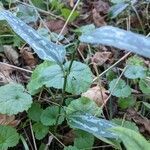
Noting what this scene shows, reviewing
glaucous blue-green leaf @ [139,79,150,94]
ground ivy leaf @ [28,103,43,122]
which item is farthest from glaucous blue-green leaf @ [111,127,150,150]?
glaucous blue-green leaf @ [139,79,150,94]

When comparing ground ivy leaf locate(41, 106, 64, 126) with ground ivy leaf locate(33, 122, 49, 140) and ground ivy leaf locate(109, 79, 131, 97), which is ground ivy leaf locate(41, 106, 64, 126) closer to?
ground ivy leaf locate(33, 122, 49, 140)

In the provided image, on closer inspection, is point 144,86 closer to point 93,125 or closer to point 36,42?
point 93,125

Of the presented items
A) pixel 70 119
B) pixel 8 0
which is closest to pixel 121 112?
pixel 70 119

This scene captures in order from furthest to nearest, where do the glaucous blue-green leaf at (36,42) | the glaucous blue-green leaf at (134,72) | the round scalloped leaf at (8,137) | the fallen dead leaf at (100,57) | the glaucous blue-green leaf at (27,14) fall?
1. the glaucous blue-green leaf at (27,14)
2. the fallen dead leaf at (100,57)
3. the glaucous blue-green leaf at (134,72)
4. the round scalloped leaf at (8,137)
5. the glaucous blue-green leaf at (36,42)

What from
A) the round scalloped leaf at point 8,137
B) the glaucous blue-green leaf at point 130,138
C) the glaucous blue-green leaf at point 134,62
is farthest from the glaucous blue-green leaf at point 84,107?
the glaucous blue-green leaf at point 130,138

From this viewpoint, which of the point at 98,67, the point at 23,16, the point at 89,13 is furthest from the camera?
the point at 89,13

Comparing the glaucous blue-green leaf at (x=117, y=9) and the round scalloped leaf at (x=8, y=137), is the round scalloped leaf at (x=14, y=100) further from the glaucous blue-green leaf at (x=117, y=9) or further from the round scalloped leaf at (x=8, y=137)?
the glaucous blue-green leaf at (x=117, y=9)

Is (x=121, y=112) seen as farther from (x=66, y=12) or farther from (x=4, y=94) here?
(x=66, y=12)
